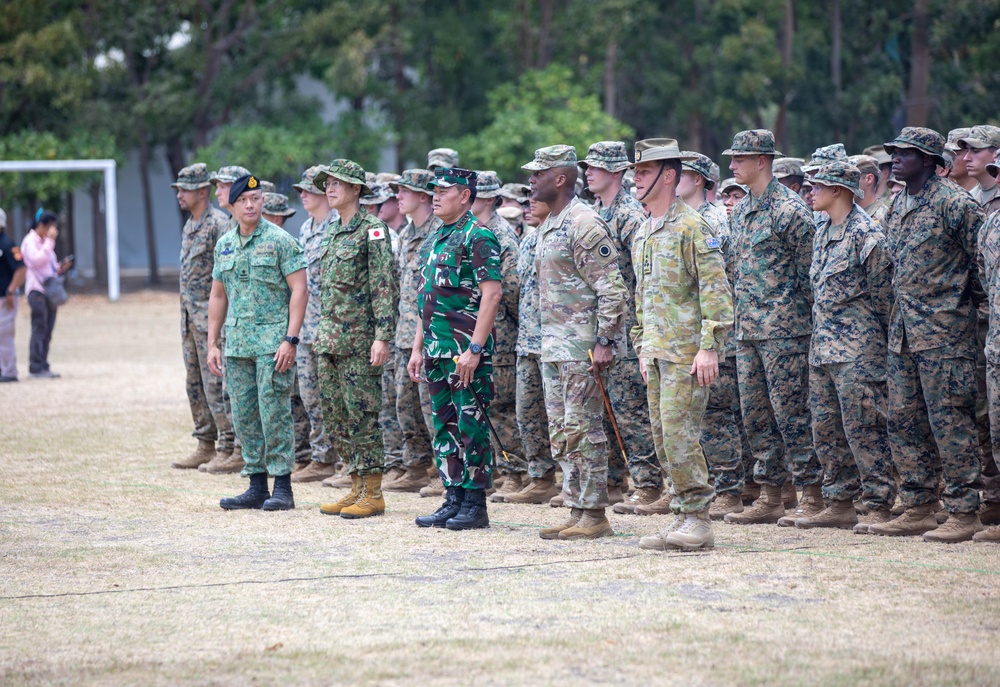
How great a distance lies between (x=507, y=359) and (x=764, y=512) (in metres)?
2.23

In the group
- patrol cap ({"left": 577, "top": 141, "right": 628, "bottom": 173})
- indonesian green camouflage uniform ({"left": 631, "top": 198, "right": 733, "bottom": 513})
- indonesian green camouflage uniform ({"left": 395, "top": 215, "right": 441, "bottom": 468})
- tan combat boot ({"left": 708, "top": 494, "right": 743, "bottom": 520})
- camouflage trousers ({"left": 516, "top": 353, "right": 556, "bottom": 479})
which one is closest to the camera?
indonesian green camouflage uniform ({"left": 631, "top": 198, "right": 733, "bottom": 513})

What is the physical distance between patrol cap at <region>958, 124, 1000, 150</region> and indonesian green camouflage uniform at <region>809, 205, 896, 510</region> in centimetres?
85

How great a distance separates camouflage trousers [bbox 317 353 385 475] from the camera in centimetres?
789

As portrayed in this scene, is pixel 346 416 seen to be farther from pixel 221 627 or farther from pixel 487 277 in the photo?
pixel 221 627

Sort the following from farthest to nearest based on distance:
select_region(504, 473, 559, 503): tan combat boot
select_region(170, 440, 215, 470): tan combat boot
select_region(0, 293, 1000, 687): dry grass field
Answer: select_region(170, 440, 215, 470): tan combat boot, select_region(504, 473, 559, 503): tan combat boot, select_region(0, 293, 1000, 687): dry grass field

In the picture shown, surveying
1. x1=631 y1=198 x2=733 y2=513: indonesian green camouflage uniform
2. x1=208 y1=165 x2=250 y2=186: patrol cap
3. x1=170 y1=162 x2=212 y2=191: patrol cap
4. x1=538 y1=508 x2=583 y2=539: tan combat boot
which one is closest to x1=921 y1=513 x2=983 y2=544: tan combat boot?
x1=631 y1=198 x2=733 y2=513: indonesian green camouflage uniform

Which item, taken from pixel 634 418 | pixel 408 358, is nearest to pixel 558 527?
pixel 634 418

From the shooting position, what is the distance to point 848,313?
721cm

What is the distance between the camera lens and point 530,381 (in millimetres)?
8469

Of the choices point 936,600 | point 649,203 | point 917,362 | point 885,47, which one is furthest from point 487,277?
point 885,47

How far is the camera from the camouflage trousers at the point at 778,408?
24.6 feet

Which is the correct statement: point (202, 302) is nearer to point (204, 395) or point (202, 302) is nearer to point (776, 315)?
point (204, 395)

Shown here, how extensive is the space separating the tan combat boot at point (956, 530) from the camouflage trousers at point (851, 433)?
1.36ft

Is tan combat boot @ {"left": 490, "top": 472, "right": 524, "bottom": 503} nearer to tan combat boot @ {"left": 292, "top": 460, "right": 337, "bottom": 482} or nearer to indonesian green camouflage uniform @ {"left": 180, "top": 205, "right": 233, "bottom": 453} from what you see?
tan combat boot @ {"left": 292, "top": 460, "right": 337, "bottom": 482}
